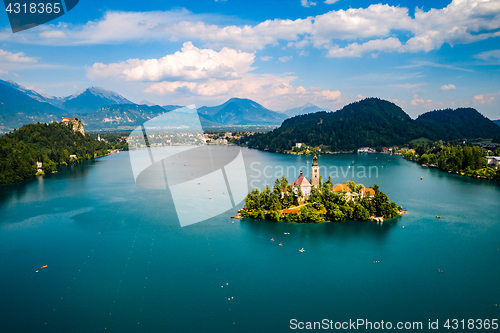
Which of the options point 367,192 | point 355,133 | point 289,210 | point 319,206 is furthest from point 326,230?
point 355,133

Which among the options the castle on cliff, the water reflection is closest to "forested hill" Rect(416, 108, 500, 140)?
the water reflection

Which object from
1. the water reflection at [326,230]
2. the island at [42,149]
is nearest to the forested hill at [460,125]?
the water reflection at [326,230]

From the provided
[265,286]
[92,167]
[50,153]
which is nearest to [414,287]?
[265,286]

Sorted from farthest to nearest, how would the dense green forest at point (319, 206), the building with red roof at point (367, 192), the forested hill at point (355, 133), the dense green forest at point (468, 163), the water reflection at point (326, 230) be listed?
the forested hill at point (355, 133)
the dense green forest at point (468, 163)
the building with red roof at point (367, 192)
the dense green forest at point (319, 206)
the water reflection at point (326, 230)

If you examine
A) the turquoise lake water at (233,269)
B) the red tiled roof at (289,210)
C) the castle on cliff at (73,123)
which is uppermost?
the castle on cliff at (73,123)

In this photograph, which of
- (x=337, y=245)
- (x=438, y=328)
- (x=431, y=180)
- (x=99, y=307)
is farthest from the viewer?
(x=431, y=180)

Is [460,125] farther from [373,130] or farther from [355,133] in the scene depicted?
[355,133]

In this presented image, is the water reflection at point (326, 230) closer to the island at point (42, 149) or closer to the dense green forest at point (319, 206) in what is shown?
the dense green forest at point (319, 206)

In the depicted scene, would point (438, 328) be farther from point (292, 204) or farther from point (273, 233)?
point (292, 204)
